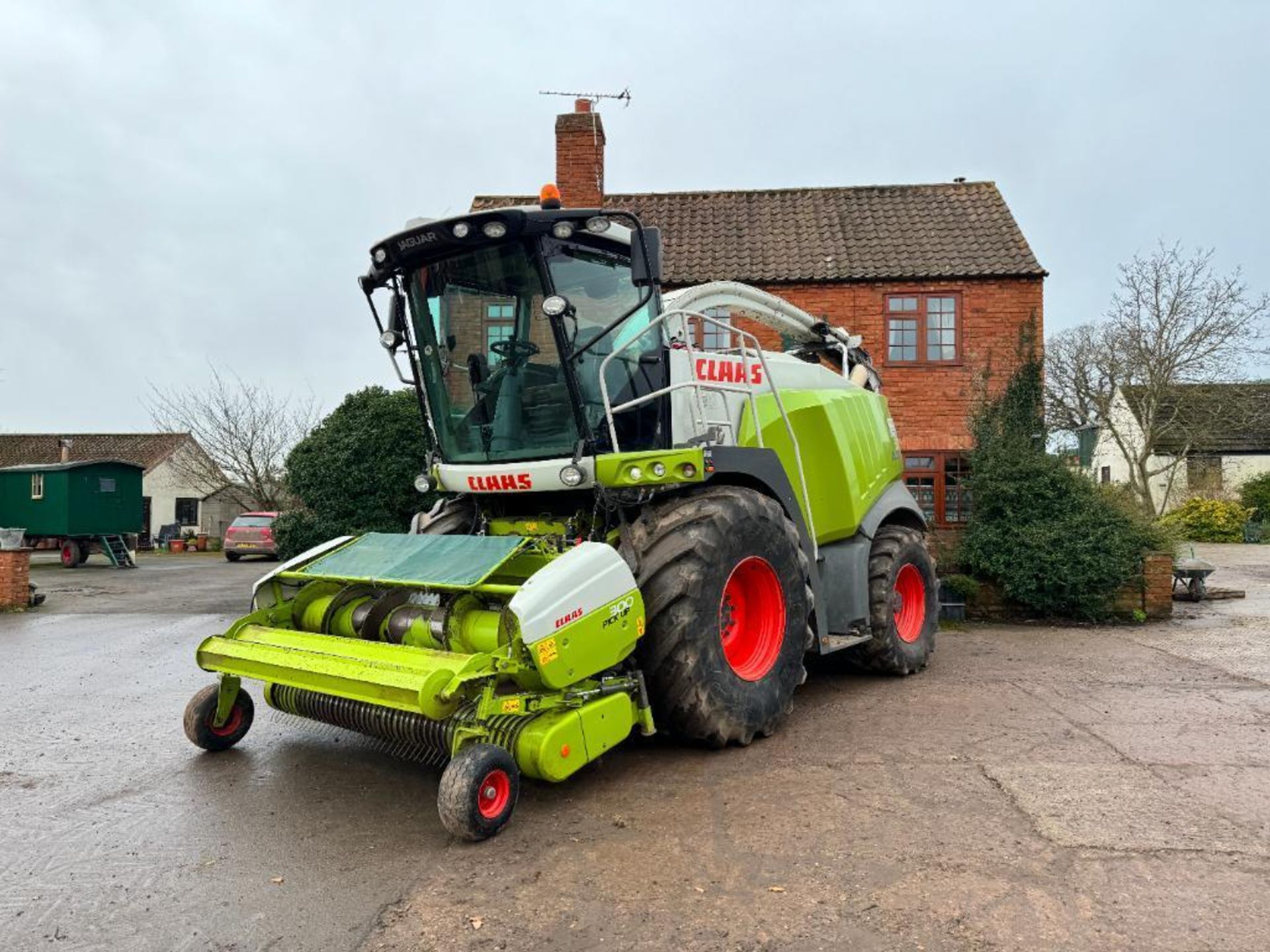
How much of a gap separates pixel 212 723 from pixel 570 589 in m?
2.43

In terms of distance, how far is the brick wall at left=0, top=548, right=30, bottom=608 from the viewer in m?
12.1

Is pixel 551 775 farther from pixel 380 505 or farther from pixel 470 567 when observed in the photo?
pixel 380 505

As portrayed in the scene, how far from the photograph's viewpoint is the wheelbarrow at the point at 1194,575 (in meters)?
12.5

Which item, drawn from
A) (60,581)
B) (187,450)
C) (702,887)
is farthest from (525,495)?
(187,450)

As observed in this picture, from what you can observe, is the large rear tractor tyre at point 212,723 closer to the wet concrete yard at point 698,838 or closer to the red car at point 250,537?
the wet concrete yard at point 698,838

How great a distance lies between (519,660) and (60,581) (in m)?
17.6

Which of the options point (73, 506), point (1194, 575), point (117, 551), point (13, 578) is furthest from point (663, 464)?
point (117, 551)

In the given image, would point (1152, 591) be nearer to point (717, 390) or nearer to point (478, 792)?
point (717, 390)

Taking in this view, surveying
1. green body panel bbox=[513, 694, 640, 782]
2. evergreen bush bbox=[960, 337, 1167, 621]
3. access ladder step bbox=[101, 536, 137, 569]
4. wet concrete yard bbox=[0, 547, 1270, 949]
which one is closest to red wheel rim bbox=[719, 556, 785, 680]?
wet concrete yard bbox=[0, 547, 1270, 949]

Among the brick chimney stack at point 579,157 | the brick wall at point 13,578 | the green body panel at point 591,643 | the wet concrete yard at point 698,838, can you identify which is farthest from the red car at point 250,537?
the green body panel at point 591,643

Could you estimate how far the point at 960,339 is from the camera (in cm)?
1378

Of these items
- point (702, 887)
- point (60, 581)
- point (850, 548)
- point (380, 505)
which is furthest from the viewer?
point (60, 581)

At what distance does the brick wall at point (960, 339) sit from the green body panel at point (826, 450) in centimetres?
666

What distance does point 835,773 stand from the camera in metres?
4.59
